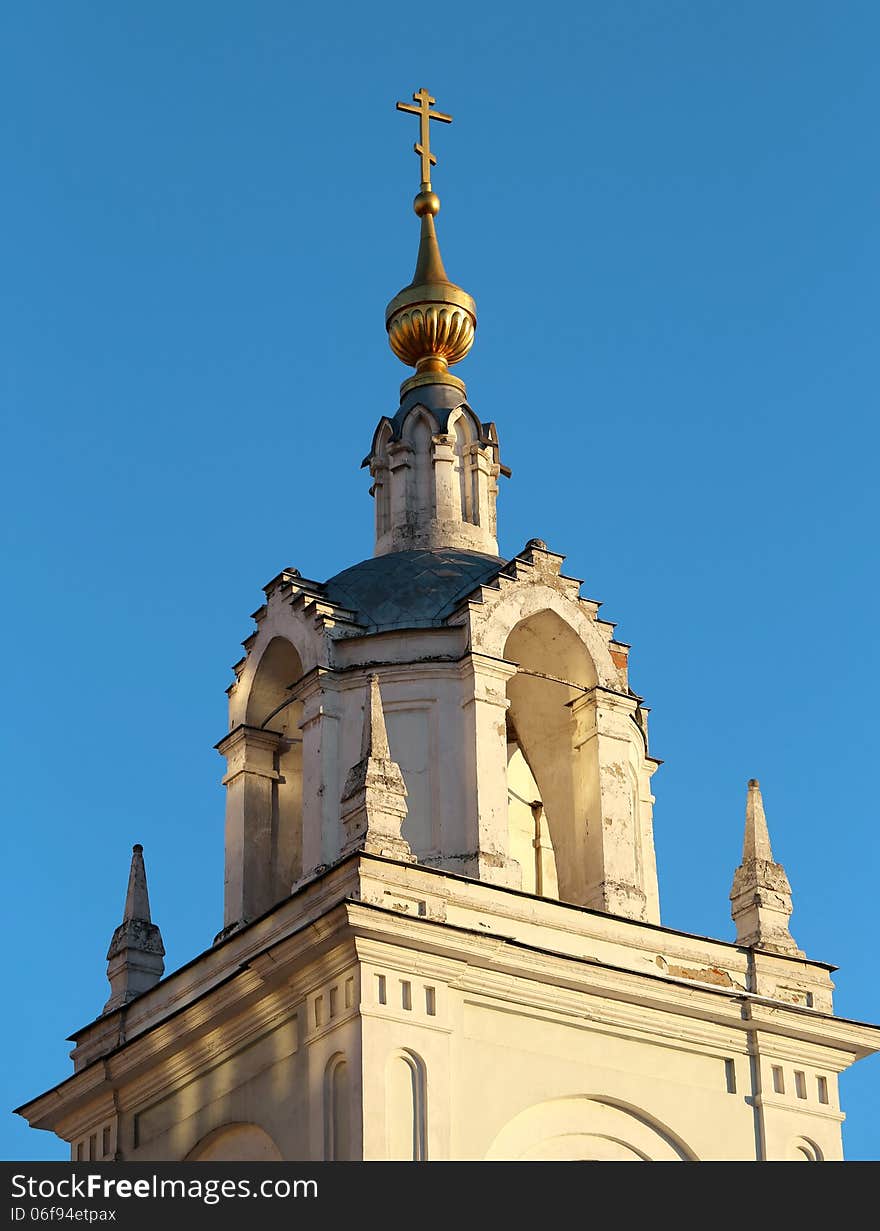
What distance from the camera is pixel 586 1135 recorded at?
2920 cm

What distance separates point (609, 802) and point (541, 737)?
1.44 meters

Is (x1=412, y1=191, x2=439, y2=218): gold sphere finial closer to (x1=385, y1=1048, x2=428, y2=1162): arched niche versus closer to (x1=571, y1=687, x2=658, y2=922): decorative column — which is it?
(x1=571, y1=687, x2=658, y2=922): decorative column

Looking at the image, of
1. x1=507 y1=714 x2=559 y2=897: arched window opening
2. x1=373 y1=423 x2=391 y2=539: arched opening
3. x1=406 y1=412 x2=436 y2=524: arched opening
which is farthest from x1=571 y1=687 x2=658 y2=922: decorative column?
x1=373 y1=423 x2=391 y2=539: arched opening

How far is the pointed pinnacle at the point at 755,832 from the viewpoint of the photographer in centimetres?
3166

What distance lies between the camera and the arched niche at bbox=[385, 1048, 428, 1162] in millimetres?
27328

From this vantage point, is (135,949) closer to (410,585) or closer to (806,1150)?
(410,585)

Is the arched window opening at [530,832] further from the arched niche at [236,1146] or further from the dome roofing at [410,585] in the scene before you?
the arched niche at [236,1146]

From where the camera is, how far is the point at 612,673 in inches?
1266

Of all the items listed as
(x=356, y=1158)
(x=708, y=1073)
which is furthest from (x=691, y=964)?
(x=356, y=1158)

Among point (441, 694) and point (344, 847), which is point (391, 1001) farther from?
point (441, 694)

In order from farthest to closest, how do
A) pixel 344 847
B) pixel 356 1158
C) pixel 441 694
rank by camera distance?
pixel 441 694, pixel 344 847, pixel 356 1158

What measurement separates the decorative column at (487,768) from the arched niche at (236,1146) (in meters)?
Answer: 3.28

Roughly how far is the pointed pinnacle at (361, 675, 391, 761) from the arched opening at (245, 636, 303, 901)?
2929 mm

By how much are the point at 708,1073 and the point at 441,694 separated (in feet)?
15.4
